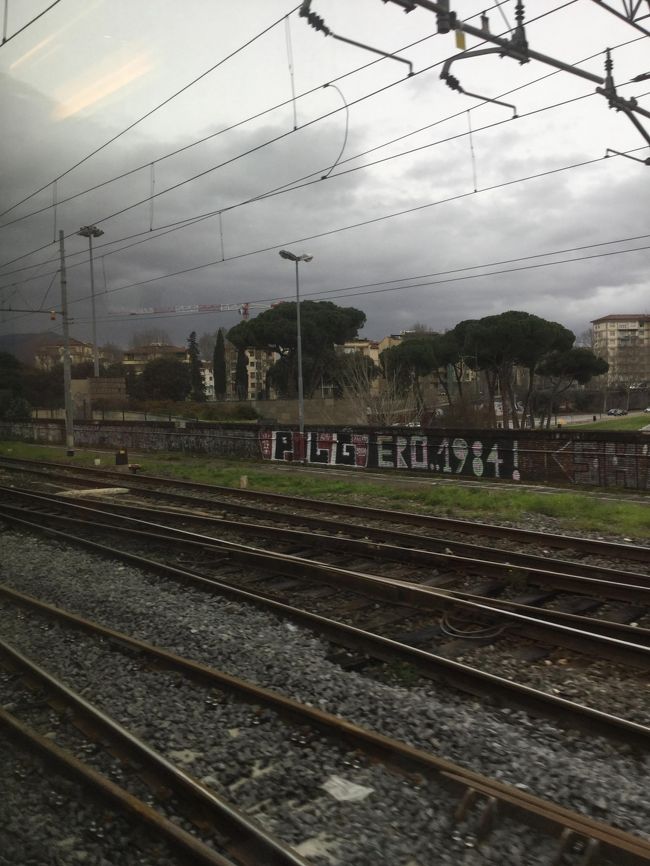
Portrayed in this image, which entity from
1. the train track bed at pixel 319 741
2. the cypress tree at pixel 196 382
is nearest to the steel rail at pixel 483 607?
the train track bed at pixel 319 741

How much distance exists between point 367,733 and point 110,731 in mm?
1820

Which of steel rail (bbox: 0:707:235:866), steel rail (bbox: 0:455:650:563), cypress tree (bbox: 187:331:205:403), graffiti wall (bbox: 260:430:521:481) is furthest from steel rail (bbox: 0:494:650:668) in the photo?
cypress tree (bbox: 187:331:205:403)

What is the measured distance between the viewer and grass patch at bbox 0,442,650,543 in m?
13.9

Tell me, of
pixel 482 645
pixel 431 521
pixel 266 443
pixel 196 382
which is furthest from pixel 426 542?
pixel 196 382

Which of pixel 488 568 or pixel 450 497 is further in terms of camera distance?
pixel 450 497

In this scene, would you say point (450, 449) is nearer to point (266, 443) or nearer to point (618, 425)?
point (266, 443)

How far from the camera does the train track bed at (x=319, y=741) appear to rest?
3.72 metres

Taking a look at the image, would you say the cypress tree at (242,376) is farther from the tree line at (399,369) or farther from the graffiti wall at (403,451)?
the graffiti wall at (403,451)

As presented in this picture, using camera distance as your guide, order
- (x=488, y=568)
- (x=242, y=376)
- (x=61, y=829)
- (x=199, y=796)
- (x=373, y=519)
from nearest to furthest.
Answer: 1. (x=61, y=829)
2. (x=199, y=796)
3. (x=488, y=568)
4. (x=373, y=519)
5. (x=242, y=376)

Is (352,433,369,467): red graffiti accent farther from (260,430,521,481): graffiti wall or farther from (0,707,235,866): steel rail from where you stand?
(0,707,235,866): steel rail

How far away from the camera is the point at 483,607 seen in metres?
7.26

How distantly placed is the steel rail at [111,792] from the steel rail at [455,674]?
271cm

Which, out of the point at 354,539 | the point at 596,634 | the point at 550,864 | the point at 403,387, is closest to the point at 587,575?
the point at 596,634

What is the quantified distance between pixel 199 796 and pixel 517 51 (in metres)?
8.10
